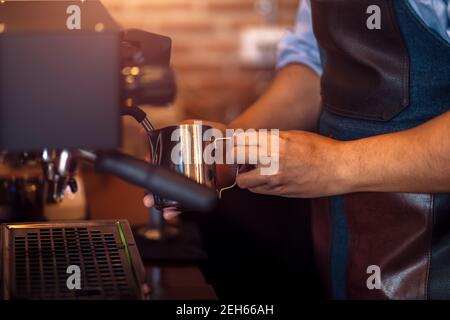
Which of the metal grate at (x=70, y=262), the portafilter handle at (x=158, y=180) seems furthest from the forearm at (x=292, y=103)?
the portafilter handle at (x=158, y=180)

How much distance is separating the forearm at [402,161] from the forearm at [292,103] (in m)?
0.42

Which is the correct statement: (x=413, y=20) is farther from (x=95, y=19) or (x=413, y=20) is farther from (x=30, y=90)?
(x=30, y=90)

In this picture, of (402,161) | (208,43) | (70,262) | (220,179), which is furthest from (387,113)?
(208,43)

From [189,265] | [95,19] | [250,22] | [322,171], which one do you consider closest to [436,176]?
[322,171]

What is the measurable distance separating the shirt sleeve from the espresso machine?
0.43 m

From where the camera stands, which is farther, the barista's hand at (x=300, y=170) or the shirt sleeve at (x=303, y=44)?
the shirt sleeve at (x=303, y=44)

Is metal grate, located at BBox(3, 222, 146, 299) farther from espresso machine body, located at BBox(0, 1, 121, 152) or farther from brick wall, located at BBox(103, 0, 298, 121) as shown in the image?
brick wall, located at BBox(103, 0, 298, 121)

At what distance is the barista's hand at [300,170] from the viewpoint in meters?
0.98

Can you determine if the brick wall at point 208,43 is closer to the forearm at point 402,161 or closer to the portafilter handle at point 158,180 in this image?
the forearm at point 402,161

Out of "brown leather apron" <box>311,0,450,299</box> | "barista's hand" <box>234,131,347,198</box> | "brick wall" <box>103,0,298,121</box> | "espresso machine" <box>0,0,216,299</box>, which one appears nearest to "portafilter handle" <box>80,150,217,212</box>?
"espresso machine" <box>0,0,216,299</box>

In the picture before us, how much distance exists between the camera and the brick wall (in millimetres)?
2623

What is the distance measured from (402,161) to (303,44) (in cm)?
52

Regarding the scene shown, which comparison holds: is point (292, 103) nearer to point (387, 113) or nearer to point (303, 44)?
point (303, 44)

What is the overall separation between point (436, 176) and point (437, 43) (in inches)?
8.4
